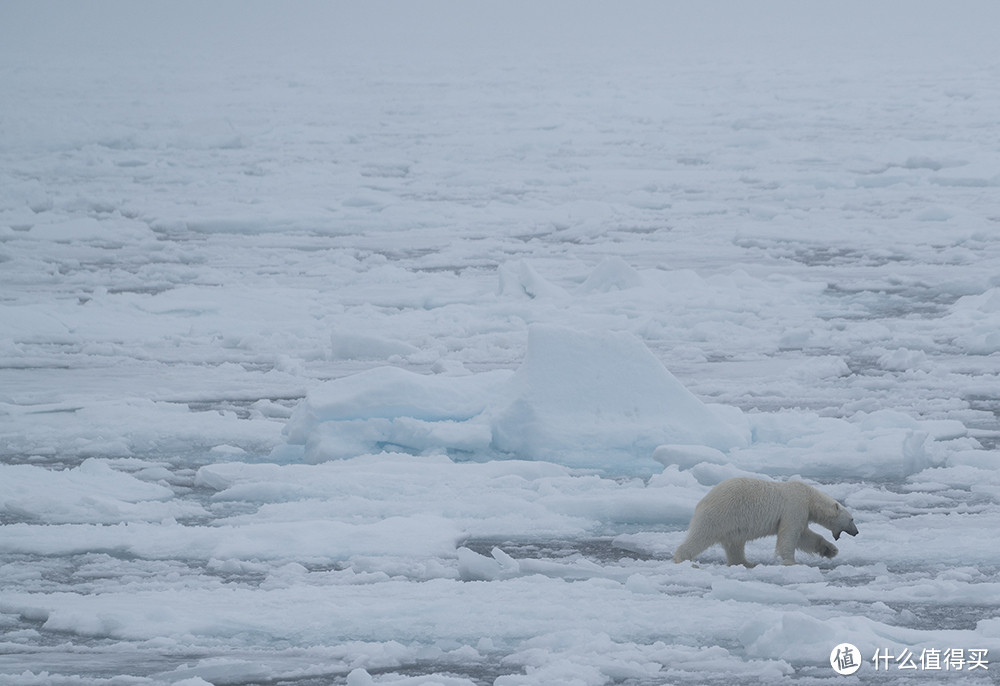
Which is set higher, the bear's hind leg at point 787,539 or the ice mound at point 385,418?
the ice mound at point 385,418

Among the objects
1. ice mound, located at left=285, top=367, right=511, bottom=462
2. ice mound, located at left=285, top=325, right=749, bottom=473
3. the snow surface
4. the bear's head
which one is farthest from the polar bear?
ice mound, located at left=285, top=367, right=511, bottom=462

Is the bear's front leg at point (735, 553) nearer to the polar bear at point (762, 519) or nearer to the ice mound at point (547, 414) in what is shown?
the polar bear at point (762, 519)

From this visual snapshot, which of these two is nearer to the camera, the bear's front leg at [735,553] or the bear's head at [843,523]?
the bear's front leg at [735,553]

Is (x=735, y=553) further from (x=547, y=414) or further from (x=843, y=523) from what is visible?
(x=547, y=414)

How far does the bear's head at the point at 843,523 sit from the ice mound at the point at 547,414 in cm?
125

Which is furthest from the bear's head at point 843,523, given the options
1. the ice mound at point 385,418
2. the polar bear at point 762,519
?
the ice mound at point 385,418

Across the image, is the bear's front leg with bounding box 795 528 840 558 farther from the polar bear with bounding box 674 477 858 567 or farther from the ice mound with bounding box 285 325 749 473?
the ice mound with bounding box 285 325 749 473

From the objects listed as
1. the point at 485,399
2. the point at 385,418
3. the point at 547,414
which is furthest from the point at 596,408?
the point at 385,418

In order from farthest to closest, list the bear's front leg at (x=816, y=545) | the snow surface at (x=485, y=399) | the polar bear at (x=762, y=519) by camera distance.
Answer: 1. the bear's front leg at (x=816, y=545)
2. the polar bear at (x=762, y=519)
3. the snow surface at (x=485, y=399)

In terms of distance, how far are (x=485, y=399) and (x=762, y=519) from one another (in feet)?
6.70

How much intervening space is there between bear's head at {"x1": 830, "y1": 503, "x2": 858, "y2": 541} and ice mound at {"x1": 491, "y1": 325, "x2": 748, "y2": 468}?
4.25ft

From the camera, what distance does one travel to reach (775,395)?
7.14 metres

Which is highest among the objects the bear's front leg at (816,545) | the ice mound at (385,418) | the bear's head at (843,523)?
the ice mound at (385,418)

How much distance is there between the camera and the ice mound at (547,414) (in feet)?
19.7
